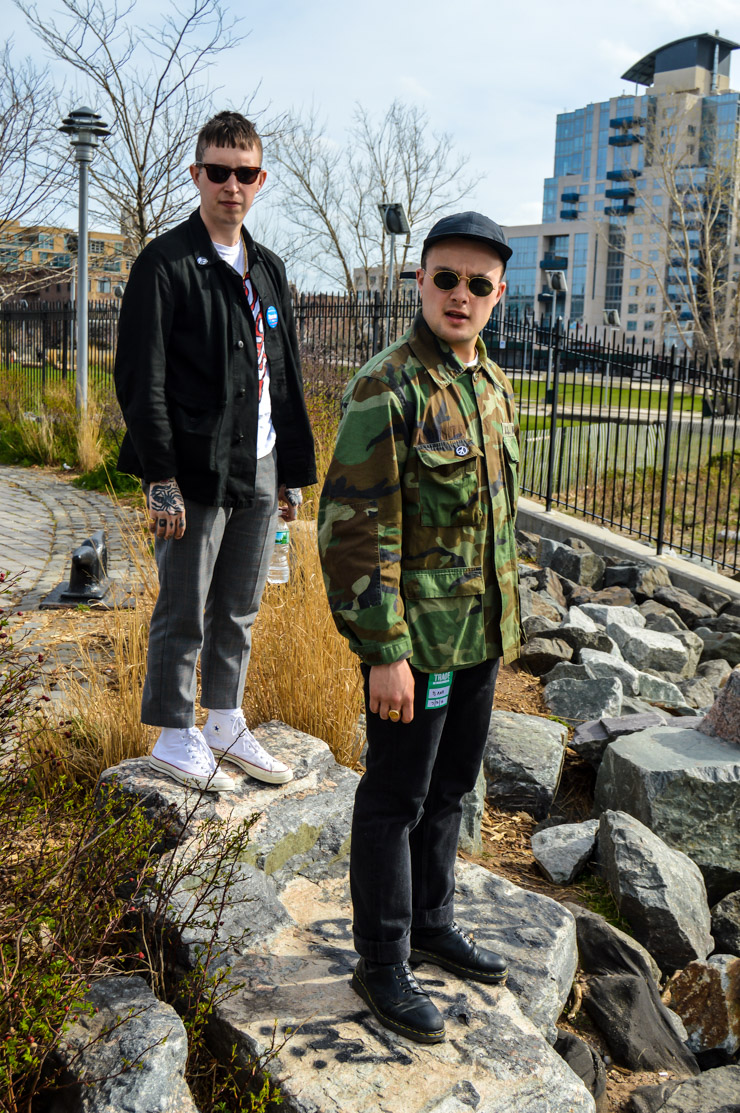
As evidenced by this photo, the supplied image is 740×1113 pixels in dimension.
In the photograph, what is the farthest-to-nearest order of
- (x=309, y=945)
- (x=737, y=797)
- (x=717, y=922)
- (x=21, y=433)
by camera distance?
(x=21, y=433) → (x=737, y=797) → (x=717, y=922) → (x=309, y=945)

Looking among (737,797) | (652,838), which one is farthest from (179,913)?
(737,797)

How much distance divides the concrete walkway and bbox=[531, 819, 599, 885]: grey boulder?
2651 millimetres

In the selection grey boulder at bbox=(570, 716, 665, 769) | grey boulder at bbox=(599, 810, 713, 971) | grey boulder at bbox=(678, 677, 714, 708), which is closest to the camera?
grey boulder at bbox=(599, 810, 713, 971)

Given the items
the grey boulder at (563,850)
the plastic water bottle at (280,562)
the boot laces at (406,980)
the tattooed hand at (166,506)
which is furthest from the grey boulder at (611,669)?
the boot laces at (406,980)

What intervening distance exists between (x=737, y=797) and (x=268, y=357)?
269 cm

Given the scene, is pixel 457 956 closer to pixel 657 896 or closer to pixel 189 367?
pixel 657 896

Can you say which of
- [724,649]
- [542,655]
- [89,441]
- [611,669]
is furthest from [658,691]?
[89,441]

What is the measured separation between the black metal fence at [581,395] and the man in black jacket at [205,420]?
565 cm

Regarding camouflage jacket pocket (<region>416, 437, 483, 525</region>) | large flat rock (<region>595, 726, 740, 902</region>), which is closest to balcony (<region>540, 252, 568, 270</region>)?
large flat rock (<region>595, 726, 740, 902</region>)

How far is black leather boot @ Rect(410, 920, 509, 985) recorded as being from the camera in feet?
8.38

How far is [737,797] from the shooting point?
4133 mm

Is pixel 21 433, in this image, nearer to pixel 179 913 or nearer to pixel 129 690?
pixel 129 690

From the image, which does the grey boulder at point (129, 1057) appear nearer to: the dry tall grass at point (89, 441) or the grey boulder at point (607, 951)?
the grey boulder at point (607, 951)

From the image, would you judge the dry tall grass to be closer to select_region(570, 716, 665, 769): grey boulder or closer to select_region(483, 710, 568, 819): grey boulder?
select_region(570, 716, 665, 769): grey boulder
